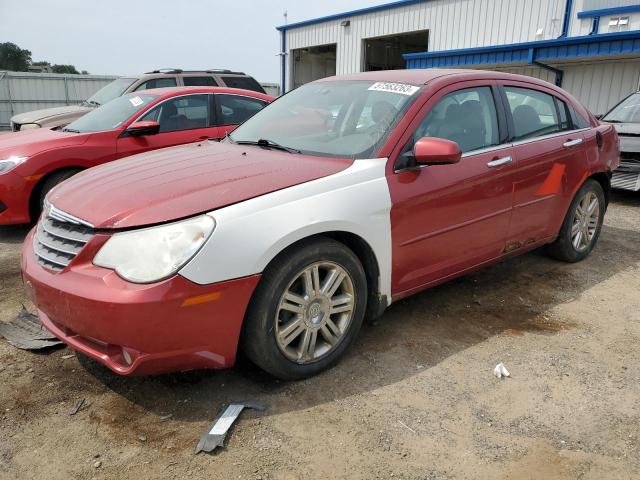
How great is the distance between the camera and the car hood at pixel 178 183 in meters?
2.53

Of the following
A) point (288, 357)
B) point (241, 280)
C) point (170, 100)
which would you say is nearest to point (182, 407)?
point (288, 357)

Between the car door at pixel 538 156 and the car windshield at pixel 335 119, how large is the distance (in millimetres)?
1041

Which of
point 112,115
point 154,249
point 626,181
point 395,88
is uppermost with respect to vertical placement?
point 395,88

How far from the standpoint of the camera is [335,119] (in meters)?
3.59

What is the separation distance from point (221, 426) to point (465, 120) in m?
2.51

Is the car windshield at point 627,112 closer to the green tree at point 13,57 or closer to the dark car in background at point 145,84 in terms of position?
the dark car in background at point 145,84

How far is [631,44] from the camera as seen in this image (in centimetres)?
1253

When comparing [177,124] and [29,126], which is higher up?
[177,124]

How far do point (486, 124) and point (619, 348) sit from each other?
1.71m

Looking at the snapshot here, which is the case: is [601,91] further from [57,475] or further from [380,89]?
[57,475]

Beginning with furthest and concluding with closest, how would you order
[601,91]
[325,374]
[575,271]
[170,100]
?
[601,91] < [170,100] < [575,271] < [325,374]

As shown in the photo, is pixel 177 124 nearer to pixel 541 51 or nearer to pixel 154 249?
Result: pixel 154 249

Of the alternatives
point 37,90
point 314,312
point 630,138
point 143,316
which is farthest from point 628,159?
point 37,90

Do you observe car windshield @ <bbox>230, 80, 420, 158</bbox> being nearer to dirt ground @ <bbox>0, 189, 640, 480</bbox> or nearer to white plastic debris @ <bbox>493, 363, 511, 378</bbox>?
dirt ground @ <bbox>0, 189, 640, 480</bbox>
